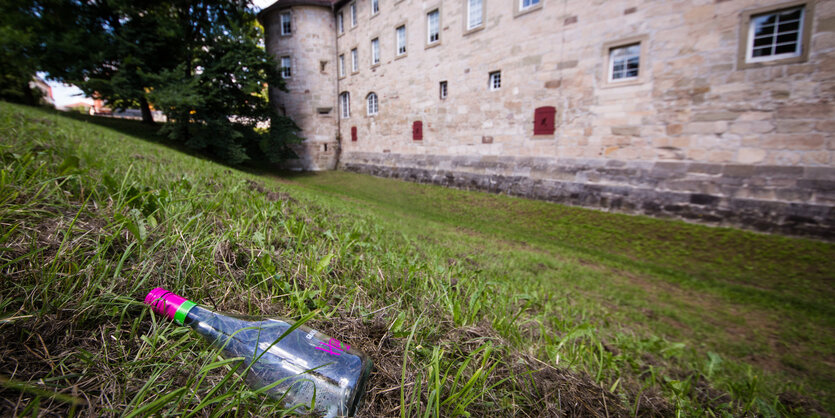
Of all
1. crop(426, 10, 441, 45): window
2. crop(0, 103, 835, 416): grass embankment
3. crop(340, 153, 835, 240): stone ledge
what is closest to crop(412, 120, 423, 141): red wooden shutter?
crop(340, 153, 835, 240): stone ledge

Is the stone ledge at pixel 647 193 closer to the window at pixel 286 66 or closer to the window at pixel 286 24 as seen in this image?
the window at pixel 286 66

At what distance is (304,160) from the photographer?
2375cm

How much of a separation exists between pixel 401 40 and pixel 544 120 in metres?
10.2

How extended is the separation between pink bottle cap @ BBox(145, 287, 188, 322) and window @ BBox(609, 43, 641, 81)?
1237 centimetres

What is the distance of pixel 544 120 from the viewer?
12.2 m

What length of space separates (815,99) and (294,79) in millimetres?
24473

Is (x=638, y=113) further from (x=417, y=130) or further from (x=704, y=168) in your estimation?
(x=417, y=130)

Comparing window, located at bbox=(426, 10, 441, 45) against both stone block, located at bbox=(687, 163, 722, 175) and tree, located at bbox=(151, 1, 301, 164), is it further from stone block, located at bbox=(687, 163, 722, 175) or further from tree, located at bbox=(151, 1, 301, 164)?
stone block, located at bbox=(687, 163, 722, 175)

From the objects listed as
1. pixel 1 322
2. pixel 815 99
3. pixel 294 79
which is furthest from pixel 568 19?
pixel 294 79

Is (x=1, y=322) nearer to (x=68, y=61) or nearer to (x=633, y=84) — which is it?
(x=633, y=84)

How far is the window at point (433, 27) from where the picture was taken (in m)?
15.9

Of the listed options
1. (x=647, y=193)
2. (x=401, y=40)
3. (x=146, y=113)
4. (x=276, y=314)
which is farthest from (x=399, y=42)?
(x=276, y=314)

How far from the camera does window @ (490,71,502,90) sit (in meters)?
13.7

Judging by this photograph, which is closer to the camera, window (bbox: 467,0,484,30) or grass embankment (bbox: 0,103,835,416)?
grass embankment (bbox: 0,103,835,416)
